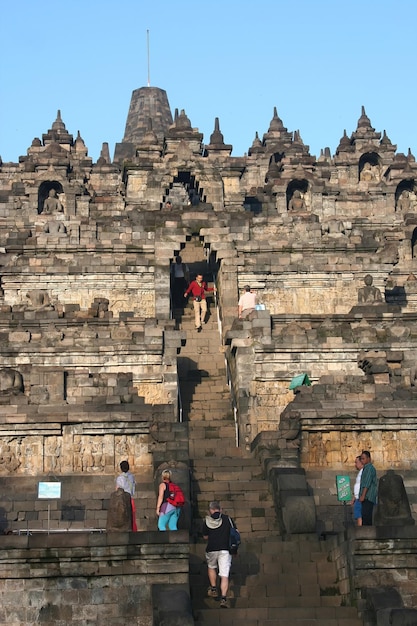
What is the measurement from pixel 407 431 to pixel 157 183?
26.4 metres

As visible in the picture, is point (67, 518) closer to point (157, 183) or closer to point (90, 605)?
point (90, 605)

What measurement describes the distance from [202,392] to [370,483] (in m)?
12.2

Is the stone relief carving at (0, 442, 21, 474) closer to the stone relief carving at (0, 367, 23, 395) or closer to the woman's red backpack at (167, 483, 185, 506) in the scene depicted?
the stone relief carving at (0, 367, 23, 395)

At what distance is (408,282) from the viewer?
46312 mm

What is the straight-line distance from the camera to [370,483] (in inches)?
992

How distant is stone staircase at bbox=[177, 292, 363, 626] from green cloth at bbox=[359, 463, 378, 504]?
1472 millimetres

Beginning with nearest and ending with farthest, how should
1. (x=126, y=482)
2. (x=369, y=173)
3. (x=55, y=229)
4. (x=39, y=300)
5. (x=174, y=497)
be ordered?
1. (x=174, y=497)
2. (x=126, y=482)
3. (x=39, y=300)
4. (x=55, y=229)
5. (x=369, y=173)

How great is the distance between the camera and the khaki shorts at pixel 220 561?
22984 mm

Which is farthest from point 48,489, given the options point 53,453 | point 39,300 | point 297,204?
point 297,204

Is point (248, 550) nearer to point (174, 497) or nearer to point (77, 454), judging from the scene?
point (174, 497)

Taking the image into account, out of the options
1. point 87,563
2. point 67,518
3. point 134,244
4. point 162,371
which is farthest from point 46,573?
point 134,244

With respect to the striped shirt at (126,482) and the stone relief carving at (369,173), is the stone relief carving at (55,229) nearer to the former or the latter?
the striped shirt at (126,482)

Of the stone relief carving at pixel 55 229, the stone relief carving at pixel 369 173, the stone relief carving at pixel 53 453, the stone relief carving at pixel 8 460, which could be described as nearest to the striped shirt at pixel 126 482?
the stone relief carving at pixel 53 453

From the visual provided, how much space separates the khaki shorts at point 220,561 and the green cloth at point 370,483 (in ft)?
11.4
